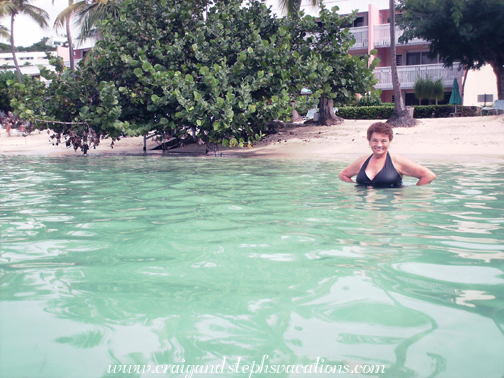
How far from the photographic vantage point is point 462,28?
938 inches

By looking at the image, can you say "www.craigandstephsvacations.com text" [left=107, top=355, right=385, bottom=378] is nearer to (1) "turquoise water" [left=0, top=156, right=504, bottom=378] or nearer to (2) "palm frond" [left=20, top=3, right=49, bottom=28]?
(1) "turquoise water" [left=0, top=156, right=504, bottom=378]

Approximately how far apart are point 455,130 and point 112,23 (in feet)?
→ 41.3

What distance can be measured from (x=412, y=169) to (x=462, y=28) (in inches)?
769

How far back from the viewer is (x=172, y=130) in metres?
16.8

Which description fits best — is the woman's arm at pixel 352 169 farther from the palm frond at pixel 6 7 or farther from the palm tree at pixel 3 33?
the palm tree at pixel 3 33

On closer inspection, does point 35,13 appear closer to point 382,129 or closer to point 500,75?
point 500,75

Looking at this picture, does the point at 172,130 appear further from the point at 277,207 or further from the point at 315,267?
the point at 315,267

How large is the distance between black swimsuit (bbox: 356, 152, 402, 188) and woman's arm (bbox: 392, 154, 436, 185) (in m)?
0.09

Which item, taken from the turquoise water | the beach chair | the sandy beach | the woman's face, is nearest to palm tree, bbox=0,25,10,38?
the sandy beach

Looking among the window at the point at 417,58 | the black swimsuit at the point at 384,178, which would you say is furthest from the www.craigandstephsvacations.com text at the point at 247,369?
the window at the point at 417,58

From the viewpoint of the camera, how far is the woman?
22.9 ft

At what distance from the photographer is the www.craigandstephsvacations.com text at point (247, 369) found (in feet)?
7.62

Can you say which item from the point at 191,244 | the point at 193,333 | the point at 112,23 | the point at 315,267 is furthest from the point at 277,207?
the point at 112,23

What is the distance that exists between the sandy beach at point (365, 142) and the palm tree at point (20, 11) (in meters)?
22.2
